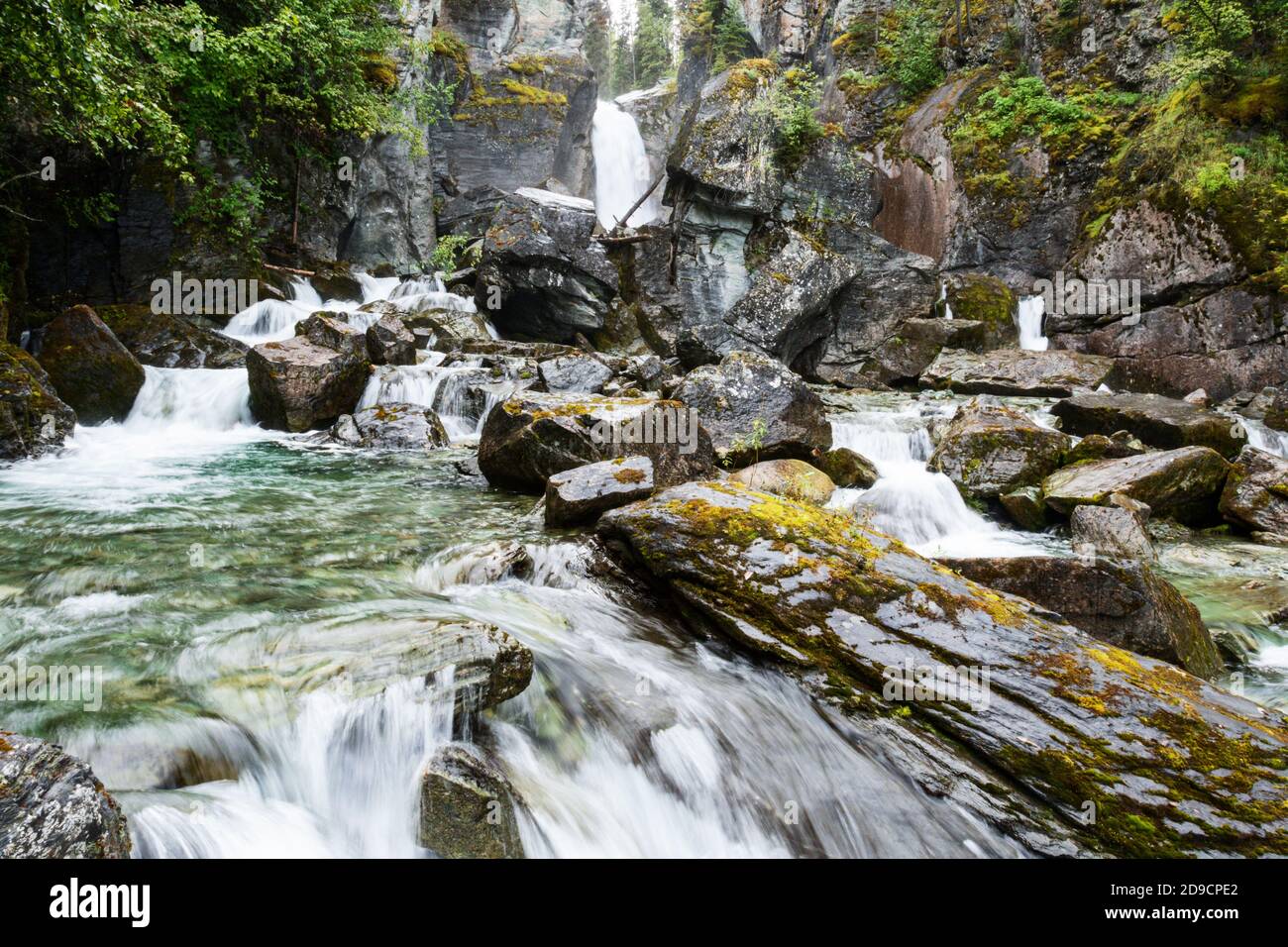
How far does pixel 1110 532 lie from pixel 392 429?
10122 millimetres

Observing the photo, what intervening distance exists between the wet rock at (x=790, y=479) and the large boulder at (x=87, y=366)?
10198 millimetres

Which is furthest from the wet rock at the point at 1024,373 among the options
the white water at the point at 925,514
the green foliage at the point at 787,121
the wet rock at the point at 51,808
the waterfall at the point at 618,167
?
the waterfall at the point at 618,167

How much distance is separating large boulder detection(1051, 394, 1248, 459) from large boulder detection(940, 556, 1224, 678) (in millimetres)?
6293

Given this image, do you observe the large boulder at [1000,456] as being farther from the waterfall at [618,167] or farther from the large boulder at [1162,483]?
the waterfall at [618,167]

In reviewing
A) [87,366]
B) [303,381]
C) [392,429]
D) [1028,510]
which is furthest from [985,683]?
[87,366]

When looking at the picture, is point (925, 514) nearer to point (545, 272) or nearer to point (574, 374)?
point (574, 374)

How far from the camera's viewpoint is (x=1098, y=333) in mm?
16078

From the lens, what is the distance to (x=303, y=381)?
11188 millimetres

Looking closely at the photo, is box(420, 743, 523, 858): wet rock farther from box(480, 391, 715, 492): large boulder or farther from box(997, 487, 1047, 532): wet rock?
box(997, 487, 1047, 532): wet rock

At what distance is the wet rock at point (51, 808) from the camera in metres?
1.93

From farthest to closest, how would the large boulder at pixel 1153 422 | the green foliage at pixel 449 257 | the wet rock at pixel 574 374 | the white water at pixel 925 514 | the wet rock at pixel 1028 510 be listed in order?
the green foliage at pixel 449 257, the wet rock at pixel 574 374, the large boulder at pixel 1153 422, the wet rock at pixel 1028 510, the white water at pixel 925 514

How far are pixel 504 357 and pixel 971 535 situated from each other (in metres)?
10.6
